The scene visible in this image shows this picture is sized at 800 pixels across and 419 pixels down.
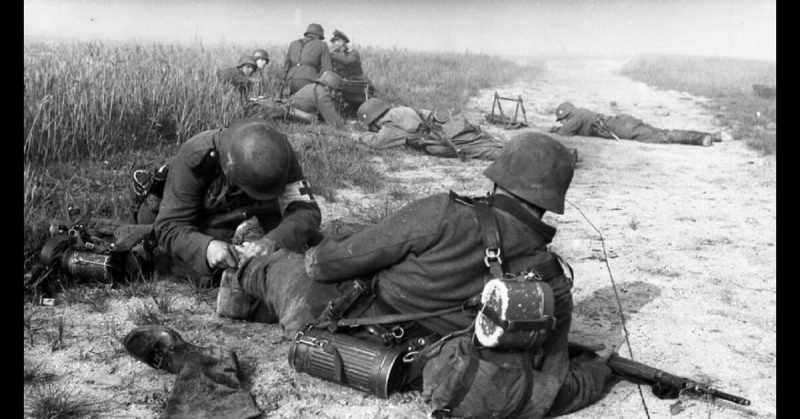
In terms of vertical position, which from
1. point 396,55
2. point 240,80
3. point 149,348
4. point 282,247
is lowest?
point 149,348

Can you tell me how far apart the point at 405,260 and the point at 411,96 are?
1292 cm

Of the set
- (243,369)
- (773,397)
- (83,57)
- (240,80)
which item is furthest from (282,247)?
(240,80)

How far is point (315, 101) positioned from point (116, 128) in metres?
4.63

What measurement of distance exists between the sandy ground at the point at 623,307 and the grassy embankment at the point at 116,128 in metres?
0.92

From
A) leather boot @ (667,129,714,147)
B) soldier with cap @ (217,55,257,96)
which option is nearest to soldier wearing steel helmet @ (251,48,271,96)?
soldier with cap @ (217,55,257,96)

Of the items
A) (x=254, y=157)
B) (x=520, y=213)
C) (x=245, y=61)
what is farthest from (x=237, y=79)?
(x=520, y=213)

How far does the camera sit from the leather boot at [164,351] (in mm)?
3557

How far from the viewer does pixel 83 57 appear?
9.27 meters

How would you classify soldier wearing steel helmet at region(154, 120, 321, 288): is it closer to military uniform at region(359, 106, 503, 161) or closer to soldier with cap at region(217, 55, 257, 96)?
military uniform at region(359, 106, 503, 161)

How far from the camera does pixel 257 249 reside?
14.3 feet

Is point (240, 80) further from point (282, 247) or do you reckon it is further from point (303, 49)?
point (282, 247)

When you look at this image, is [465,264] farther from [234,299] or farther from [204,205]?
[204,205]

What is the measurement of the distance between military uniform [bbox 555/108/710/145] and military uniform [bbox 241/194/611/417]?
31.8 feet

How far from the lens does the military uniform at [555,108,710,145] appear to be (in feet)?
41.0
